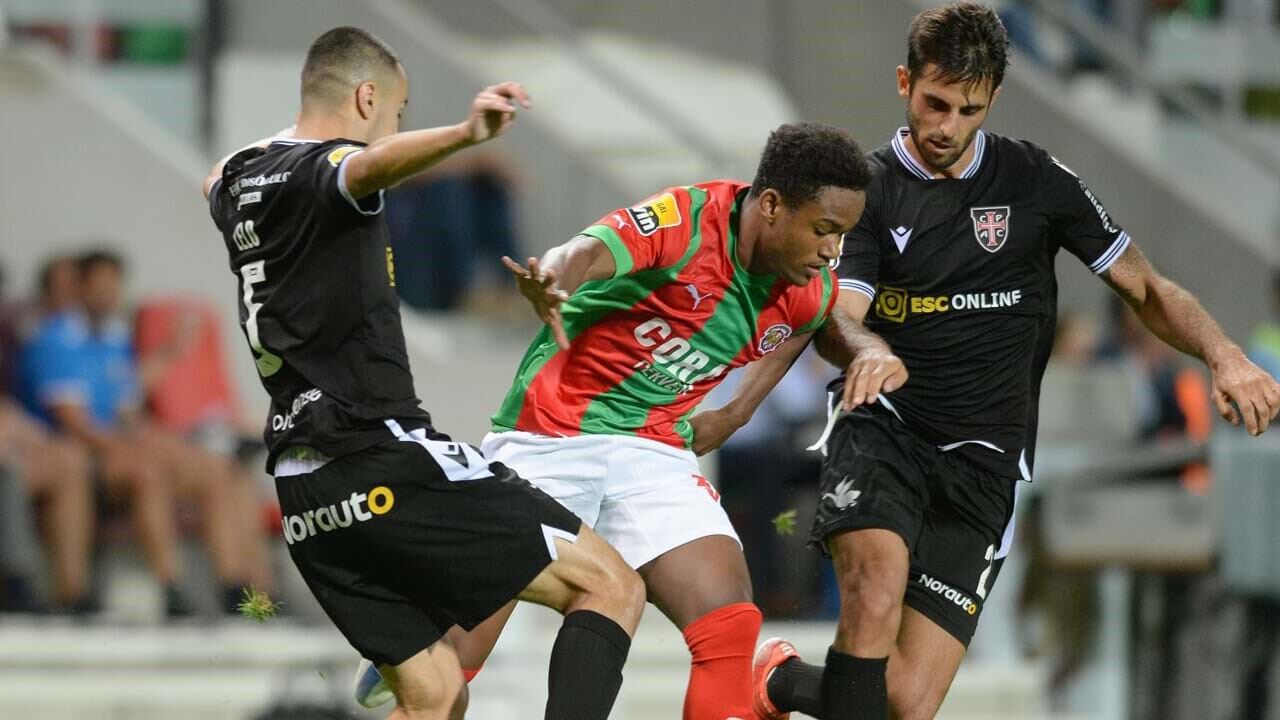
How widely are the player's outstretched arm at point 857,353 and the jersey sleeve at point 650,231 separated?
498 mm

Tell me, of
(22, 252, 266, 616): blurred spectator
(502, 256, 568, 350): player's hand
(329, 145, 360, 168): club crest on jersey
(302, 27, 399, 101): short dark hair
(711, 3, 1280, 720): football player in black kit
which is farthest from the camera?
(22, 252, 266, 616): blurred spectator

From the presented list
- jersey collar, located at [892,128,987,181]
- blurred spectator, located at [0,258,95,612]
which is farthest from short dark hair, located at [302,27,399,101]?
blurred spectator, located at [0,258,95,612]

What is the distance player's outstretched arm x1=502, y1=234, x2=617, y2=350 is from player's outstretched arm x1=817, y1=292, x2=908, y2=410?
703 mm

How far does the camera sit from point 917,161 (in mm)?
5746

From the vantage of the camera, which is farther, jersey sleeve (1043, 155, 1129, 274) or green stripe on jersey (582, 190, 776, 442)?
jersey sleeve (1043, 155, 1129, 274)

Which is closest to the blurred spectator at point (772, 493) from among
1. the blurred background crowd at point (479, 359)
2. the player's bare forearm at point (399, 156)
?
the blurred background crowd at point (479, 359)

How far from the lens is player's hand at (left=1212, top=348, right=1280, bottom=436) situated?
537cm

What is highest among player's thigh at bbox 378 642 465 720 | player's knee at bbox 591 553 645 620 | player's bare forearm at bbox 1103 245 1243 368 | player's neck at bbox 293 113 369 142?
player's neck at bbox 293 113 369 142

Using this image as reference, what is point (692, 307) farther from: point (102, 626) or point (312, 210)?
point (102, 626)

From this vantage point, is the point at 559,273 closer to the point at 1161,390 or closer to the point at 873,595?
the point at 873,595

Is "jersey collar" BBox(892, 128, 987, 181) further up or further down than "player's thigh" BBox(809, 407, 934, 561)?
further up

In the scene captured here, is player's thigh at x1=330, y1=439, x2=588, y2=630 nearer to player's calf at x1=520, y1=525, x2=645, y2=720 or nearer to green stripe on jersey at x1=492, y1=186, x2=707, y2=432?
player's calf at x1=520, y1=525, x2=645, y2=720

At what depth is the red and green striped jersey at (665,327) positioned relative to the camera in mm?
5414

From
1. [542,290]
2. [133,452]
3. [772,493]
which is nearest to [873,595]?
[542,290]
